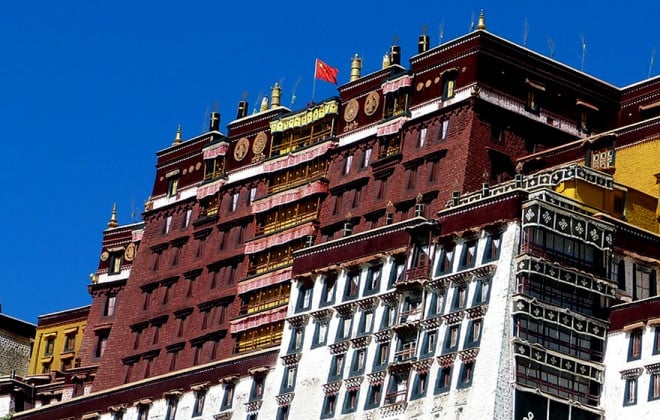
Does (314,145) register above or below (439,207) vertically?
above

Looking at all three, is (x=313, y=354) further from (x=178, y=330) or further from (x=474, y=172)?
(x=178, y=330)

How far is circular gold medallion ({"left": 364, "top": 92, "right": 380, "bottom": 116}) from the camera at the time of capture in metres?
130

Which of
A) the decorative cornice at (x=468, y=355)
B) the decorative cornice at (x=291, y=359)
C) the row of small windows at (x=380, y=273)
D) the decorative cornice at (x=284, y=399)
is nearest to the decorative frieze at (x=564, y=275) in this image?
the row of small windows at (x=380, y=273)

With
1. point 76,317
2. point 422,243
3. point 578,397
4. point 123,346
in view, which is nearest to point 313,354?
point 422,243

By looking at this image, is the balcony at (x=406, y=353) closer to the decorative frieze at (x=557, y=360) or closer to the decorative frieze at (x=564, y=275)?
the decorative frieze at (x=557, y=360)

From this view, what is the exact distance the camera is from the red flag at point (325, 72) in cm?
13712

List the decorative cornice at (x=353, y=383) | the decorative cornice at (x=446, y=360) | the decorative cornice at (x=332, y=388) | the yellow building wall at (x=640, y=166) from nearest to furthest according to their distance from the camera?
the decorative cornice at (x=446, y=360) < the decorative cornice at (x=353, y=383) < the decorative cornice at (x=332, y=388) < the yellow building wall at (x=640, y=166)

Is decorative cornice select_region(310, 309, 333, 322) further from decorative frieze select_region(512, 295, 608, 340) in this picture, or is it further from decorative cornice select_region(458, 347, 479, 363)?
decorative frieze select_region(512, 295, 608, 340)

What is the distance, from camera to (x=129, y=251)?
505 ft

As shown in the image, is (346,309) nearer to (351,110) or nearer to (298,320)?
(298,320)

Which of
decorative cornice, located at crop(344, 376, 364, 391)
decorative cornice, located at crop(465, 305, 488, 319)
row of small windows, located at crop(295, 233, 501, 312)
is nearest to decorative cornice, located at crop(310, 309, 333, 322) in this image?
row of small windows, located at crop(295, 233, 501, 312)

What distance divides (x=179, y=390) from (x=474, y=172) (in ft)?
88.8

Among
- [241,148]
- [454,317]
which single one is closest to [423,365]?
[454,317]

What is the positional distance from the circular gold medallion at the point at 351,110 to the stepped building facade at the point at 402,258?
102 mm
